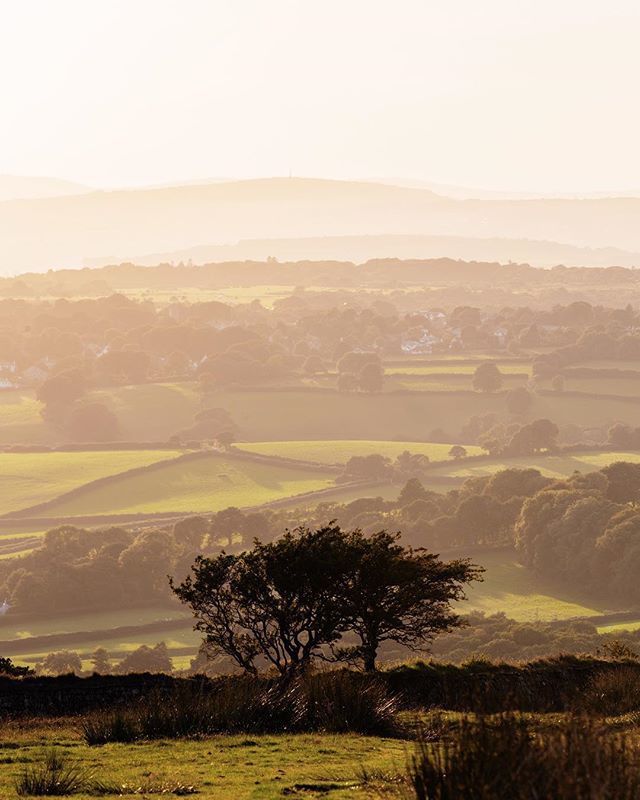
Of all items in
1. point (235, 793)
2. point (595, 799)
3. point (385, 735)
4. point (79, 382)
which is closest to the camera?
point (595, 799)

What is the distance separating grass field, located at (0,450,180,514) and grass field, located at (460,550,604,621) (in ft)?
141

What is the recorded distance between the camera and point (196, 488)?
4139 inches

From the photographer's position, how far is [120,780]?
15.8m

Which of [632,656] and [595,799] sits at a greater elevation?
[595,799]

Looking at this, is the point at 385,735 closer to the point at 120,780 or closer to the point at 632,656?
the point at 120,780

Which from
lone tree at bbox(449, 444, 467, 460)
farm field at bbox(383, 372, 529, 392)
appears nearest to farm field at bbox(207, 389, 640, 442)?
farm field at bbox(383, 372, 529, 392)

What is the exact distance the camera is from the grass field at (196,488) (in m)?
99.4

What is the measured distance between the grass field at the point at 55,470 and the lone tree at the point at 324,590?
72.9m

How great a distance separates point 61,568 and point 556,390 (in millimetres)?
86701

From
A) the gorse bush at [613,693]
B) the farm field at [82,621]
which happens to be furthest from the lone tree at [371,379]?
the gorse bush at [613,693]

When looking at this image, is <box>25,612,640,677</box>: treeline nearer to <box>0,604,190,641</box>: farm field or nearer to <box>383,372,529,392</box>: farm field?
<box>0,604,190,641</box>: farm field

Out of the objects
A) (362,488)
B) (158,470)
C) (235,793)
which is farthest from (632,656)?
(158,470)

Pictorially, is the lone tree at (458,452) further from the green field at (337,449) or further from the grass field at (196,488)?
the grass field at (196,488)

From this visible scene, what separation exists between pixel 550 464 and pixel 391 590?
80758 millimetres
